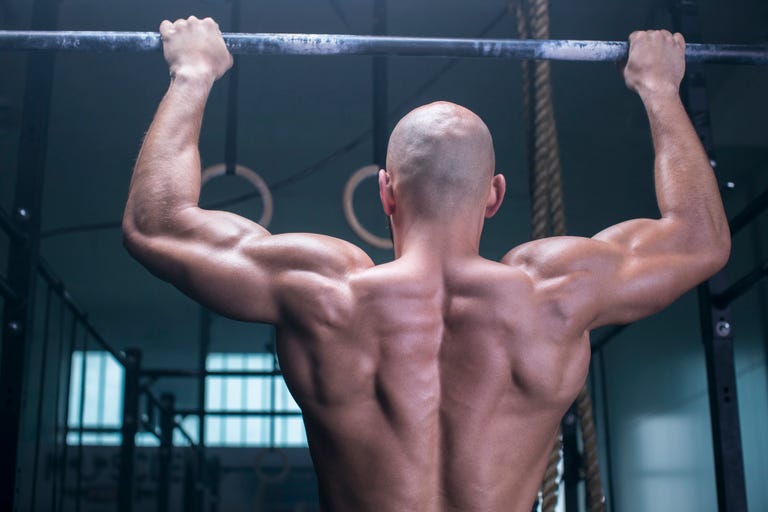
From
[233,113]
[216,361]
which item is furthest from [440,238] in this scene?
[216,361]

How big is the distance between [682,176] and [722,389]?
73 cm

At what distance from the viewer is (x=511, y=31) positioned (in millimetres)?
5195

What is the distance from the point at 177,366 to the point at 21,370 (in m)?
9.33

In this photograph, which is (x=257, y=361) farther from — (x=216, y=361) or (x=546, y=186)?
(x=546, y=186)

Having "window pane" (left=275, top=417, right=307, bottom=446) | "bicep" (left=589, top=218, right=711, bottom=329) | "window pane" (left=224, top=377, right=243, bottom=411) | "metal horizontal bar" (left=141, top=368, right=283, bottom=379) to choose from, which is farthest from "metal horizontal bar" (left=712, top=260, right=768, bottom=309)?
"window pane" (left=275, top=417, right=307, bottom=446)

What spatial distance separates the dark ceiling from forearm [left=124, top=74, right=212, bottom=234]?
7.98 ft

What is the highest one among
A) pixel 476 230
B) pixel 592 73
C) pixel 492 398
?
pixel 592 73

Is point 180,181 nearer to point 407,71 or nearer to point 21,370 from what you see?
point 21,370

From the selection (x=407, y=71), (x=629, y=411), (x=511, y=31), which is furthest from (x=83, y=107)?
(x=629, y=411)

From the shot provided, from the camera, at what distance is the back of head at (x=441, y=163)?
1624 millimetres

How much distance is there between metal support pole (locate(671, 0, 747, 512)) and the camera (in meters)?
2.29

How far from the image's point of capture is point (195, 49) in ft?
6.08

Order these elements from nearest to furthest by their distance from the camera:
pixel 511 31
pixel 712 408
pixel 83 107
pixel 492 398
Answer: pixel 492 398, pixel 712 408, pixel 511 31, pixel 83 107

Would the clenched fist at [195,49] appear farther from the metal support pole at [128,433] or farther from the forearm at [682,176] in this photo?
the metal support pole at [128,433]
